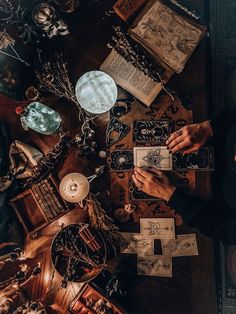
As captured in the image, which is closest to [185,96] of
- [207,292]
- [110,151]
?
[110,151]

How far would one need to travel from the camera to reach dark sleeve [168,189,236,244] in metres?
3.02

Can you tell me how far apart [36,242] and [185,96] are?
5.46 ft

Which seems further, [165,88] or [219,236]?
[165,88]

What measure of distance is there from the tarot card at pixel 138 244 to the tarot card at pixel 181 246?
4.0 inches

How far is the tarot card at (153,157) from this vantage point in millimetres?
3301

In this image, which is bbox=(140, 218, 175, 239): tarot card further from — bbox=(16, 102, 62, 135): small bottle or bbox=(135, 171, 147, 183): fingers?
bbox=(16, 102, 62, 135): small bottle

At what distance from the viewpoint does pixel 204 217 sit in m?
3.04

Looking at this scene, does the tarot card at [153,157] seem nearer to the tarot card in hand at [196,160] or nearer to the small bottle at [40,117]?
the tarot card in hand at [196,160]

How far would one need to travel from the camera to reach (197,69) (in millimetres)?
3318

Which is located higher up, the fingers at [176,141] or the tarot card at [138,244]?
the fingers at [176,141]

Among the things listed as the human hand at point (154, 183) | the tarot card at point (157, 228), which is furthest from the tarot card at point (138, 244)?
the human hand at point (154, 183)

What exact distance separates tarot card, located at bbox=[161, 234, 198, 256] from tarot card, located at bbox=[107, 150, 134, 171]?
0.65m

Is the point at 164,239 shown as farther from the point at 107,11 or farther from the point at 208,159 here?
the point at 107,11

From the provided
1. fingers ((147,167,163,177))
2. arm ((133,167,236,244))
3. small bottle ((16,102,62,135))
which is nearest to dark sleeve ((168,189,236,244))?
arm ((133,167,236,244))
